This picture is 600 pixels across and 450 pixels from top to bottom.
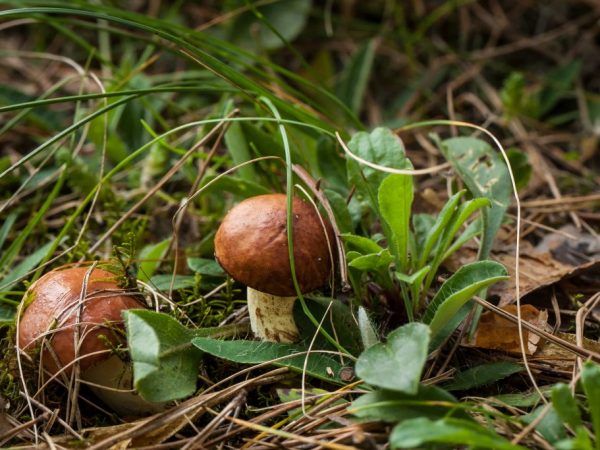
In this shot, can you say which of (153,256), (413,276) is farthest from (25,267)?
(413,276)

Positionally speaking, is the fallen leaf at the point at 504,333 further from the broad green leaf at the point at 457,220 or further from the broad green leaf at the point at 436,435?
the broad green leaf at the point at 436,435

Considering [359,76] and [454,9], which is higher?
[454,9]

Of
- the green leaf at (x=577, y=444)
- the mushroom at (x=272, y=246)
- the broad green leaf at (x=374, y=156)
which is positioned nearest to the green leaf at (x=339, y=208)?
the broad green leaf at (x=374, y=156)

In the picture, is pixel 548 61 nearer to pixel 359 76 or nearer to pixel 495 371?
pixel 359 76

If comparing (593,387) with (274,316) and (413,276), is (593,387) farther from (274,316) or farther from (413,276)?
(274,316)

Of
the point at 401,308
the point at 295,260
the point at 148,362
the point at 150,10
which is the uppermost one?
the point at 150,10

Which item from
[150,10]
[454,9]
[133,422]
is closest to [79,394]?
[133,422]

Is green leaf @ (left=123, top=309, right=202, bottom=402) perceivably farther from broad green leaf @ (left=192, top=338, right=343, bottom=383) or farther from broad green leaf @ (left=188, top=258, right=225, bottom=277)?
broad green leaf @ (left=188, top=258, right=225, bottom=277)

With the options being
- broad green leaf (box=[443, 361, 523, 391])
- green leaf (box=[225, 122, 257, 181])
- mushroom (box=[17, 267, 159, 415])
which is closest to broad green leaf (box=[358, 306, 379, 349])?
broad green leaf (box=[443, 361, 523, 391])
